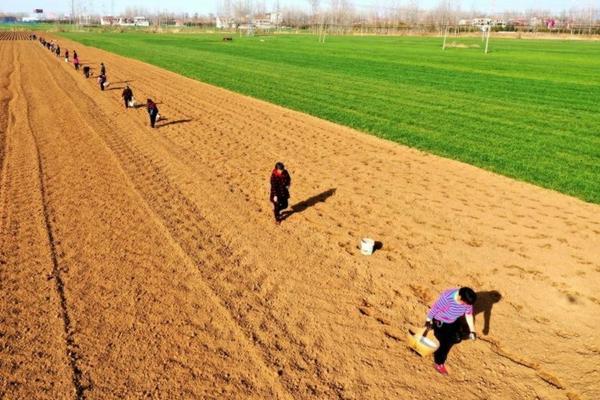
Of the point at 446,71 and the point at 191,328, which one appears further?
the point at 446,71

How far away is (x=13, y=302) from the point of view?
865cm

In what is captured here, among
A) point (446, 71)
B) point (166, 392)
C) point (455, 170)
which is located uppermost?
point (446, 71)

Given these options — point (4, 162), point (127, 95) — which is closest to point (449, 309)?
point (4, 162)

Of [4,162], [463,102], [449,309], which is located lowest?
[4,162]

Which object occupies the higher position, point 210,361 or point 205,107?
point 205,107

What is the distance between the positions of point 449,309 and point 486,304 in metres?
2.65

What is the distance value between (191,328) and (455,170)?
37.6 feet

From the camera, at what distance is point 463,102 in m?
28.8

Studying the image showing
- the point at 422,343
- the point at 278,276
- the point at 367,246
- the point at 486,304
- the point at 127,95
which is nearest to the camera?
the point at 422,343

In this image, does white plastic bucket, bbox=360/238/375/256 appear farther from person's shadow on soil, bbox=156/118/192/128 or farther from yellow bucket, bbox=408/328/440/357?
person's shadow on soil, bbox=156/118/192/128

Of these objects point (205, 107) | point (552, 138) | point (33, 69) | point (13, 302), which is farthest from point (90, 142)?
point (33, 69)

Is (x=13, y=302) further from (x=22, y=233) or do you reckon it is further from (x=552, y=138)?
(x=552, y=138)

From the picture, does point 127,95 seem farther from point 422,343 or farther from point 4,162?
point 422,343

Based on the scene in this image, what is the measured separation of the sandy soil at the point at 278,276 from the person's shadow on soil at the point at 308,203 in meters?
0.08
